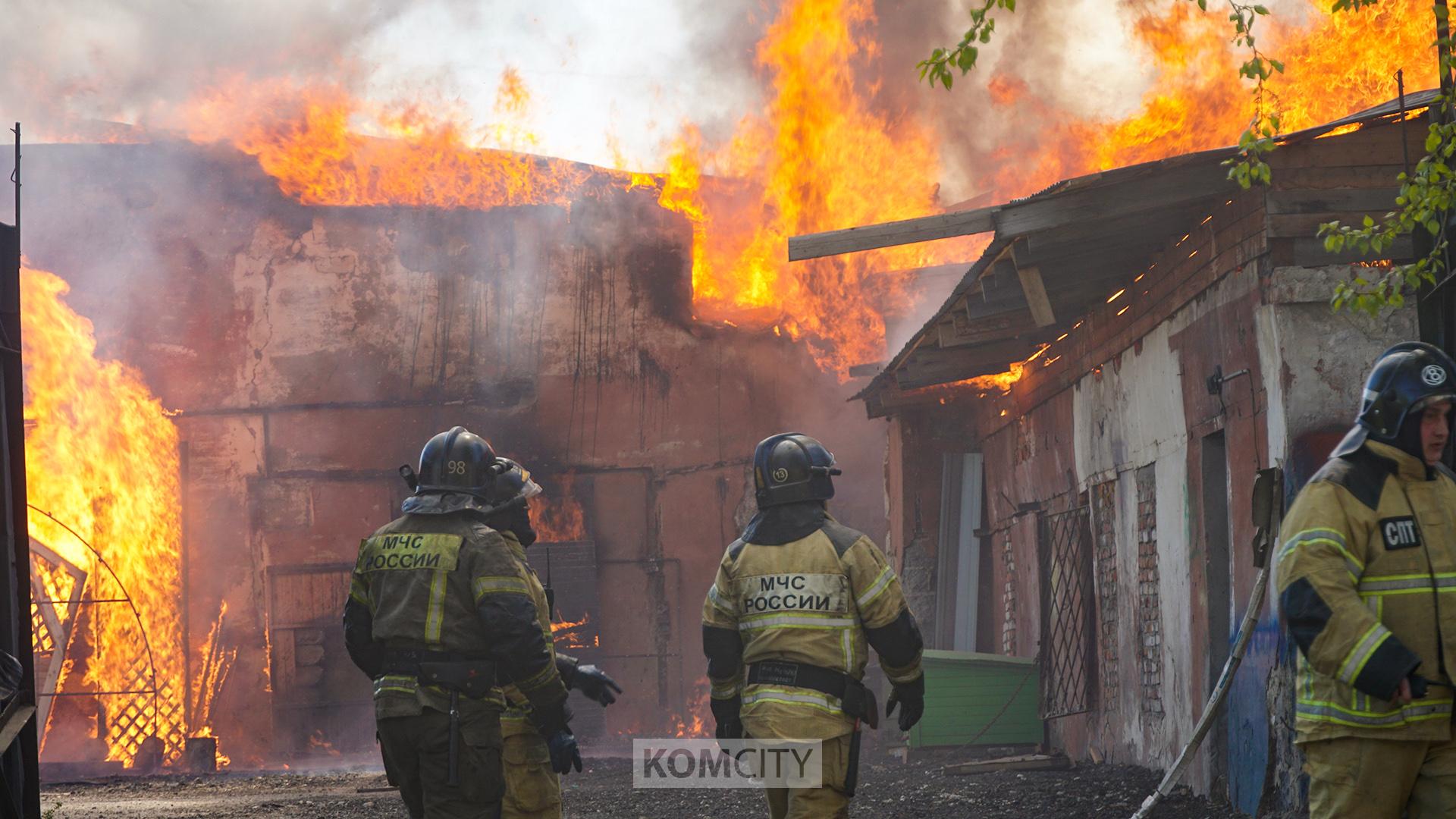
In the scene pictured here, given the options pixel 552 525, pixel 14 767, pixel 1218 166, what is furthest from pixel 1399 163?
pixel 552 525

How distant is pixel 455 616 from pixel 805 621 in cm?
131

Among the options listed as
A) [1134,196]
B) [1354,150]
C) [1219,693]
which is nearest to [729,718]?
[1219,693]

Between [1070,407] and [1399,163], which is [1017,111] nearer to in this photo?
[1070,407]

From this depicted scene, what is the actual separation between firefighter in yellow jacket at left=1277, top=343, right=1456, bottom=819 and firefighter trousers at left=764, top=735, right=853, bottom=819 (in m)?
1.64

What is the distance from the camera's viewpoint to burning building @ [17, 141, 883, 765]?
17.9m

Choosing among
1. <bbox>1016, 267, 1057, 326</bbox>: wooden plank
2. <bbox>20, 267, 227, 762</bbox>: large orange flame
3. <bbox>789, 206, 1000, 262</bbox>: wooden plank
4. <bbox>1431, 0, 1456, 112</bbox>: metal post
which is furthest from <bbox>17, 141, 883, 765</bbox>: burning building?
<bbox>1431, 0, 1456, 112</bbox>: metal post

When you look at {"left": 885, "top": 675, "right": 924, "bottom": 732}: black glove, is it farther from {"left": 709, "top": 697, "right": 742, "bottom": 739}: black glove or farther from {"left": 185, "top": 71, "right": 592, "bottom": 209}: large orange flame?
{"left": 185, "top": 71, "right": 592, "bottom": 209}: large orange flame

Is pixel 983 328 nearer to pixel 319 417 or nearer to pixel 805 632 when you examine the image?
pixel 805 632

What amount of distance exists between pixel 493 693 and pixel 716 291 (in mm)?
15171

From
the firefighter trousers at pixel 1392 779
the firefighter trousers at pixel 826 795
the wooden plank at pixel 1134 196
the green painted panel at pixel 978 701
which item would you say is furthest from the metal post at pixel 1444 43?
the green painted panel at pixel 978 701

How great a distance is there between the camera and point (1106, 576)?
10875 mm

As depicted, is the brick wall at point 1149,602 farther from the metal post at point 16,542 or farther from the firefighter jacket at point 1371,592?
the metal post at point 16,542

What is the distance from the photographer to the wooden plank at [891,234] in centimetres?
784

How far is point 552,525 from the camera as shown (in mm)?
18297
